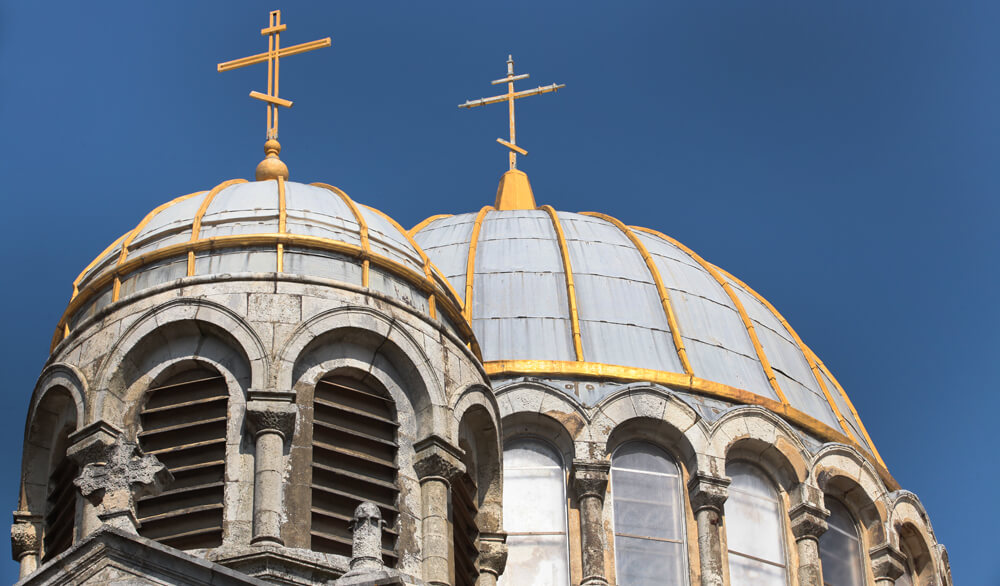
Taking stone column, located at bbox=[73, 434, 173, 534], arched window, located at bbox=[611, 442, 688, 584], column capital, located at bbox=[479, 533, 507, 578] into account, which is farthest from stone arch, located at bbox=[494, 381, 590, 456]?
stone column, located at bbox=[73, 434, 173, 534]

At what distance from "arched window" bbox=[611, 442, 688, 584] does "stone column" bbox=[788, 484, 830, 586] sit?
81.7 inches

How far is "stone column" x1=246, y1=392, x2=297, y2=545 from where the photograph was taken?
94.0 feet

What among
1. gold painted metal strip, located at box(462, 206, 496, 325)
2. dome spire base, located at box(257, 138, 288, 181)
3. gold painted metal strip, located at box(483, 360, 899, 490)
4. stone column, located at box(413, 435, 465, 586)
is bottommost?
stone column, located at box(413, 435, 465, 586)

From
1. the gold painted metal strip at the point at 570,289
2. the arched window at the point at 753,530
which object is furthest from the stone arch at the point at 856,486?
the gold painted metal strip at the point at 570,289

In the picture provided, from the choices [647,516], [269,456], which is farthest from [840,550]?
[269,456]

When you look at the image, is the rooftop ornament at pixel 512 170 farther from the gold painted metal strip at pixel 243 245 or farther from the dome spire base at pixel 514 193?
the gold painted metal strip at pixel 243 245

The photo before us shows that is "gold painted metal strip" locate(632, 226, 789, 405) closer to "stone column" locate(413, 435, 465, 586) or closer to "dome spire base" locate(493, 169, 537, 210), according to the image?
"dome spire base" locate(493, 169, 537, 210)

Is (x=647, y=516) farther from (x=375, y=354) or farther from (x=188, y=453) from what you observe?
(x=188, y=453)

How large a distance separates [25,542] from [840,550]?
1445 centimetres

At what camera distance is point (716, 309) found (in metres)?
42.0

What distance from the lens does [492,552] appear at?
109 feet

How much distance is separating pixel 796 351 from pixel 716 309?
6.34ft

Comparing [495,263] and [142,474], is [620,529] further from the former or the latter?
[142,474]

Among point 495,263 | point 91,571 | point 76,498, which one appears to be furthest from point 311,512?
point 495,263
